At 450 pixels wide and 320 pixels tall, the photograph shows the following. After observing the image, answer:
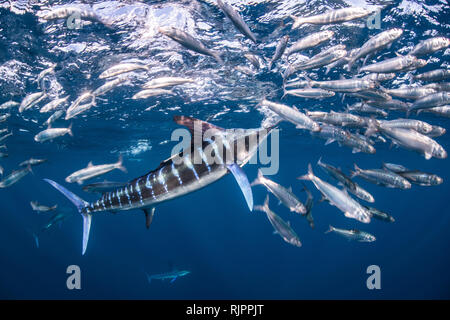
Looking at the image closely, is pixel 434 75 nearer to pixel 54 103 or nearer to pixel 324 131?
pixel 324 131

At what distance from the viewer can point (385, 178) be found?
5.53 meters

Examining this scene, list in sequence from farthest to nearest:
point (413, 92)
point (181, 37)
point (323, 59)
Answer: point (413, 92), point (323, 59), point (181, 37)

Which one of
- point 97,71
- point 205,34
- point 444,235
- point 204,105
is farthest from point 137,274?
point 444,235

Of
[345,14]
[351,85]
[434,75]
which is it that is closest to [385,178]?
[351,85]

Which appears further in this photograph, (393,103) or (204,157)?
(393,103)

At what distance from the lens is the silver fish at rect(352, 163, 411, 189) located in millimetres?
5355

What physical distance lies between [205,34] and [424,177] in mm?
7493

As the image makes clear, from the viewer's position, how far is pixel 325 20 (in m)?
4.66

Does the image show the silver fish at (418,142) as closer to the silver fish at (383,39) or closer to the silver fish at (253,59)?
the silver fish at (383,39)

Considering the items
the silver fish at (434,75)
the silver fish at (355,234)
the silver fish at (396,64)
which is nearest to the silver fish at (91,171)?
the silver fish at (355,234)

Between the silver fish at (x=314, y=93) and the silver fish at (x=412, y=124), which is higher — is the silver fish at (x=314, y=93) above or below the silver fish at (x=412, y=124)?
above

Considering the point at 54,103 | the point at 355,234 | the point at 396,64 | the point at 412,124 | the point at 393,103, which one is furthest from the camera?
the point at 54,103

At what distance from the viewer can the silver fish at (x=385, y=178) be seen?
211 inches

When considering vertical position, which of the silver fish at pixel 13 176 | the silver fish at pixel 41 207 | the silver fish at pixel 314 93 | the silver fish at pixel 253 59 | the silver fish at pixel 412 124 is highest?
the silver fish at pixel 253 59
